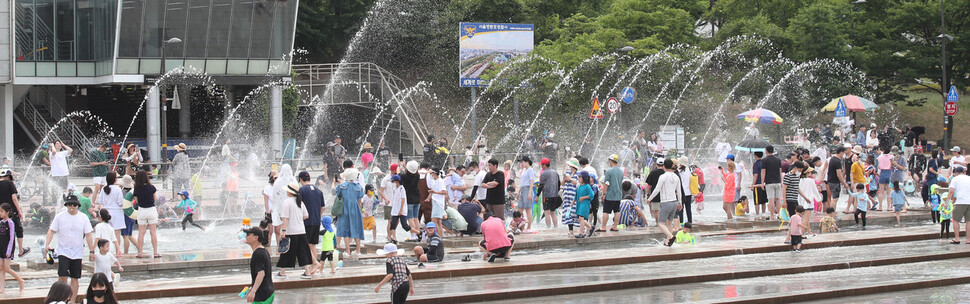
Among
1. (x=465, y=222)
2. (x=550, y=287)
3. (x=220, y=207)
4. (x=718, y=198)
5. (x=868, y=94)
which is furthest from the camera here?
(x=868, y=94)

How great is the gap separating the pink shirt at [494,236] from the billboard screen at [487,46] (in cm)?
2425

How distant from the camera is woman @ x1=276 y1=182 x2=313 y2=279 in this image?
13.9 meters

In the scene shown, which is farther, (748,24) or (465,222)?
(748,24)

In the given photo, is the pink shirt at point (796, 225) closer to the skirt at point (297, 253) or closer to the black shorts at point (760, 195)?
the black shorts at point (760, 195)

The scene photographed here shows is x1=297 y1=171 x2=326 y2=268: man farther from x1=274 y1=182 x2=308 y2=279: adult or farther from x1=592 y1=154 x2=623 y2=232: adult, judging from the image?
x1=592 y1=154 x2=623 y2=232: adult

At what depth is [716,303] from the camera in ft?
39.7

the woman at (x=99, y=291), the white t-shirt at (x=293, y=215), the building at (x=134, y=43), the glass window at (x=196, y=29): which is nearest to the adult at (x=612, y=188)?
the white t-shirt at (x=293, y=215)

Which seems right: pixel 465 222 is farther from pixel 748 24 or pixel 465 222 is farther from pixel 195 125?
pixel 195 125

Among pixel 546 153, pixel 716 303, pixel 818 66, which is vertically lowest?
pixel 716 303

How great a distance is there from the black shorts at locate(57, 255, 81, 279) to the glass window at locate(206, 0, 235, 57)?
31947 millimetres

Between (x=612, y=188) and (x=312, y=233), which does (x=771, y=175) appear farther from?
(x=312, y=233)

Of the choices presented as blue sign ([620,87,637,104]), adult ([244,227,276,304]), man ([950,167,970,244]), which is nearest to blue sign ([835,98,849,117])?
blue sign ([620,87,637,104])

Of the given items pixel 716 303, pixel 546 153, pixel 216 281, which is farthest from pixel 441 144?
pixel 716 303

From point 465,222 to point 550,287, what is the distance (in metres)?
5.62
